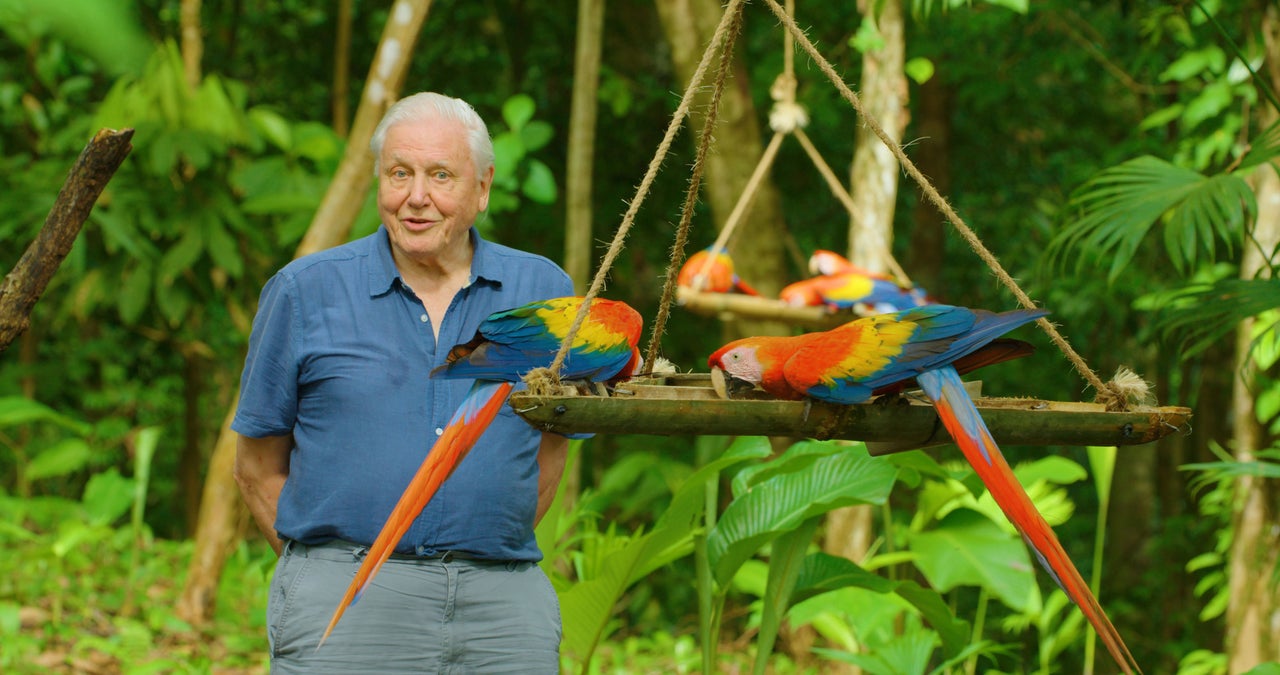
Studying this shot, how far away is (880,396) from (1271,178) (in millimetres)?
2299

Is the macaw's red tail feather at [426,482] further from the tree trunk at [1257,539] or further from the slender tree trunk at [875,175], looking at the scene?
the tree trunk at [1257,539]

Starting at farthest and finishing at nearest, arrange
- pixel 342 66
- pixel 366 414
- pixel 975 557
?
pixel 342 66, pixel 975 557, pixel 366 414

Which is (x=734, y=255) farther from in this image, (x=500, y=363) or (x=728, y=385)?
(x=500, y=363)

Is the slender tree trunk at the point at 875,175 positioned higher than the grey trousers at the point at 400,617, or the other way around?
the slender tree trunk at the point at 875,175

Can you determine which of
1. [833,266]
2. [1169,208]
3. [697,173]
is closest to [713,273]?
[833,266]

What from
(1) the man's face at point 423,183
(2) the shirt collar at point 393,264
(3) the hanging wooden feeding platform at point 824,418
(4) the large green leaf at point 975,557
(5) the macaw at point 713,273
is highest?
(5) the macaw at point 713,273

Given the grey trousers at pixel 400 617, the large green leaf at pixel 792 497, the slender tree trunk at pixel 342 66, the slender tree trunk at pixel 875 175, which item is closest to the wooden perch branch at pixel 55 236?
the grey trousers at pixel 400 617

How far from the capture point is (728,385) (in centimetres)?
158

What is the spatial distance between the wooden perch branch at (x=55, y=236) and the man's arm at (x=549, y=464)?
29.6 inches

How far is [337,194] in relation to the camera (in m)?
3.32

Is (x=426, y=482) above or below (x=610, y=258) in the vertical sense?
below

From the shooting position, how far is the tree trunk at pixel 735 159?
12.3ft

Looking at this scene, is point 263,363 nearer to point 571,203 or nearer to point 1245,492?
point 571,203

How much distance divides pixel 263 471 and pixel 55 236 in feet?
1.46
